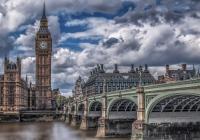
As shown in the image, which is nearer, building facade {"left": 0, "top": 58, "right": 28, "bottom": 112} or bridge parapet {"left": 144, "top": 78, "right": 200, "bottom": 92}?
bridge parapet {"left": 144, "top": 78, "right": 200, "bottom": 92}

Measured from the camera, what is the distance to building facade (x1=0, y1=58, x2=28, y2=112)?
17200 centimetres

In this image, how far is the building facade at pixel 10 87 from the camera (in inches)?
6772

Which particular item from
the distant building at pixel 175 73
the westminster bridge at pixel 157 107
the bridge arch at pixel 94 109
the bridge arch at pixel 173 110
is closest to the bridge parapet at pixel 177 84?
the westminster bridge at pixel 157 107

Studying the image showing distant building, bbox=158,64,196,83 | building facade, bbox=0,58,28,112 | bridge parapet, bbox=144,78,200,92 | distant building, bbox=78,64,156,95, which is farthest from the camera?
distant building, bbox=78,64,156,95

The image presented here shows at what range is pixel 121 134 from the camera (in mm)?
78812

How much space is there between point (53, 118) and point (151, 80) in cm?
4801

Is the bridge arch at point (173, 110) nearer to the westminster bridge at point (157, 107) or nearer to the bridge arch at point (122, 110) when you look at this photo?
the westminster bridge at point (157, 107)

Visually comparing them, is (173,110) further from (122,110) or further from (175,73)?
(175,73)

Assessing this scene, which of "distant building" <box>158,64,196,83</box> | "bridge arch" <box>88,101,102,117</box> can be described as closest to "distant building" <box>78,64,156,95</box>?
"distant building" <box>158,64,196,83</box>

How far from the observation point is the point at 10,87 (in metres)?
174

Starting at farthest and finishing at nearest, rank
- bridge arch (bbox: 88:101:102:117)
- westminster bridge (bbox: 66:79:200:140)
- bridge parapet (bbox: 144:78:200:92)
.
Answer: bridge arch (bbox: 88:101:102:117) < westminster bridge (bbox: 66:79:200:140) < bridge parapet (bbox: 144:78:200:92)

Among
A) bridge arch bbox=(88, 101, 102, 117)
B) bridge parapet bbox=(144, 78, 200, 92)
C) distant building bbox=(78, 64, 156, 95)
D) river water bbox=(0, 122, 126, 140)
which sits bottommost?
river water bbox=(0, 122, 126, 140)

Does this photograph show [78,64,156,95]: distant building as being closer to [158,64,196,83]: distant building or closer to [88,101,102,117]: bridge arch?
[158,64,196,83]: distant building

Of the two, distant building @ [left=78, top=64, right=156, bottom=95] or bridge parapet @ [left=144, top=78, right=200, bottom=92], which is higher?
distant building @ [left=78, top=64, right=156, bottom=95]
